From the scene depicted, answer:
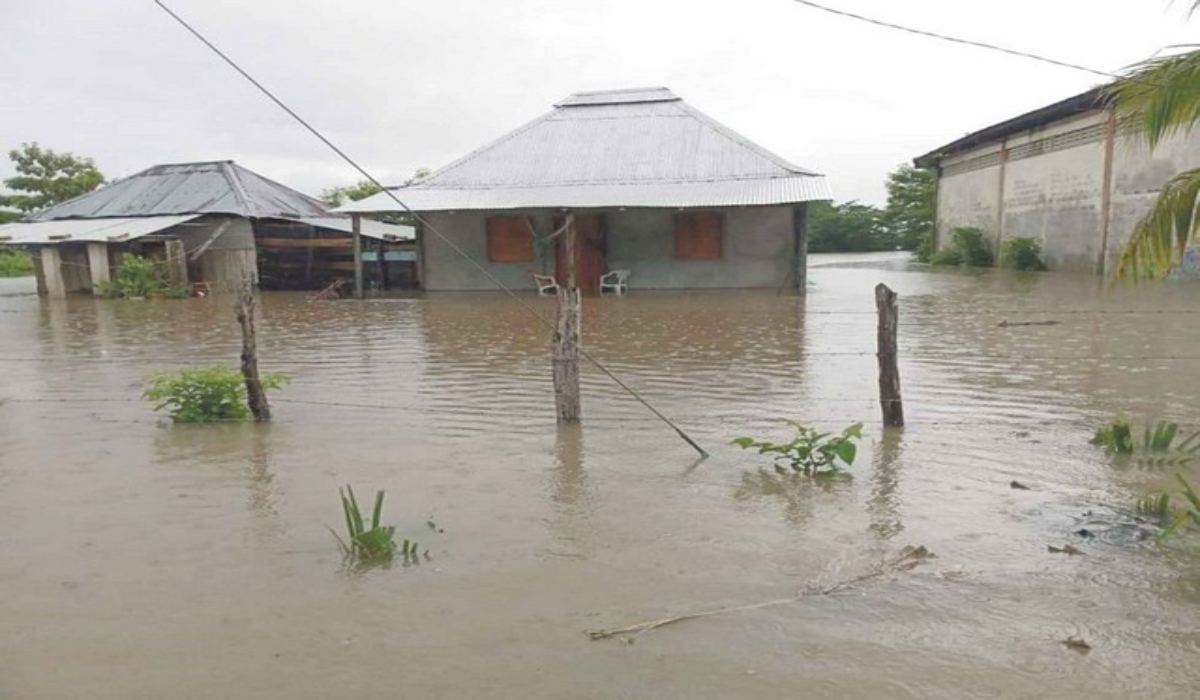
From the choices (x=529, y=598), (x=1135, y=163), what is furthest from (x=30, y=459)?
(x=1135, y=163)

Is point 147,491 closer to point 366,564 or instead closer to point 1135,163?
point 366,564

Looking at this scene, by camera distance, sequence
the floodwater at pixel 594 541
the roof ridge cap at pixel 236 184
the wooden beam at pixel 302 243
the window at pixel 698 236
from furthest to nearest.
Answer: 1. the wooden beam at pixel 302 243
2. the roof ridge cap at pixel 236 184
3. the window at pixel 698 236
4. the floodwater at pixel 594 541

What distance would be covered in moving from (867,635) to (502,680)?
1410 mm

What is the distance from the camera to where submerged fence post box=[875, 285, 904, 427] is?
6.52 metres

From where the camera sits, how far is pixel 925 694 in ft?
9.95

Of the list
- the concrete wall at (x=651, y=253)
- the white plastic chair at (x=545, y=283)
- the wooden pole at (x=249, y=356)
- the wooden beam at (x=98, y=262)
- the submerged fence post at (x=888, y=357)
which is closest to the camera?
the submerged fence post at (x=888, y=357)

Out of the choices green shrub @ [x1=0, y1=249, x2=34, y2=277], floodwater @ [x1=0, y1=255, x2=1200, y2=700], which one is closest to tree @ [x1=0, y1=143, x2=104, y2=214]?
green shrub @ [x1=0, y1=249, x2=34, y2=277]

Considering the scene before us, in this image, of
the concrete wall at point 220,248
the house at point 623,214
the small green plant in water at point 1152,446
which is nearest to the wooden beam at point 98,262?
the concrete wall at point 220,248

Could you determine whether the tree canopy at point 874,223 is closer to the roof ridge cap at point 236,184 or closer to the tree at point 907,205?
the tree at point 907,205

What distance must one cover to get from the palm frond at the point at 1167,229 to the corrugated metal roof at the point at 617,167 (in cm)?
1274

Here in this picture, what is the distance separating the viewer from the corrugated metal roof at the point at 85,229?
21.3 meters

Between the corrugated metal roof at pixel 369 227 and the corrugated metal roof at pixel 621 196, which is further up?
the corrugated metal roof at pixel 621 196

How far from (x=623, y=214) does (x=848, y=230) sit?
38.5 m

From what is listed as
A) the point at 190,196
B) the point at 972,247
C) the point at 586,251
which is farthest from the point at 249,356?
the point at 972,247
